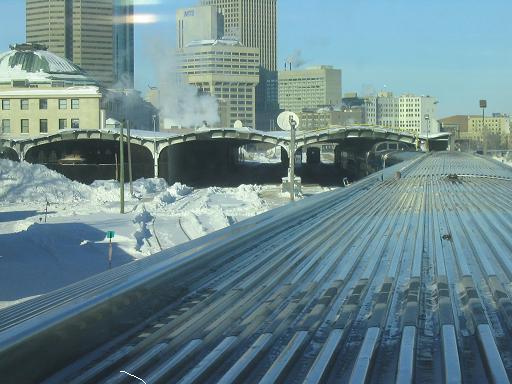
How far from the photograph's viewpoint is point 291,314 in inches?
201

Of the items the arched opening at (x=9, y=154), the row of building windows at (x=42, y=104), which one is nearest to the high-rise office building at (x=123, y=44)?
the row of building windows at (x=42, y=104)

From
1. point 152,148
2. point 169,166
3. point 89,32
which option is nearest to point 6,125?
point 169,166

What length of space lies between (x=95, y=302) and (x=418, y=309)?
205 centimetres

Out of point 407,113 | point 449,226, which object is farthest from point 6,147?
point 407,113

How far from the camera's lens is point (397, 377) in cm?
360

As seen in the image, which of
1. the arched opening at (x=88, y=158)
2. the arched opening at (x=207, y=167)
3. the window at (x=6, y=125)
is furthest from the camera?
the window at (x=6, y=125)

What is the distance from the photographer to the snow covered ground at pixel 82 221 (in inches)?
741

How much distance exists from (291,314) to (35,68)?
10987cm

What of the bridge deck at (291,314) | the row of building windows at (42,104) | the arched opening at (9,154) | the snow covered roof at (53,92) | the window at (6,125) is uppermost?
the snow covered roof at (53,92)

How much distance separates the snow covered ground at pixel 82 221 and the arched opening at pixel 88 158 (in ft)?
24.1

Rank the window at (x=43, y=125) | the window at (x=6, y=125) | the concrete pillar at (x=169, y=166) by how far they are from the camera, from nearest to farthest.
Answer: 1. the concrete pillar at (x=169, y=166)
2. the window at (x=6, y=125)
3. the window at (x=43, y=125)

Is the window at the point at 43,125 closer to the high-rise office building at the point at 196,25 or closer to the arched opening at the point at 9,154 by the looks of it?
the arched opening at the point at 9,154

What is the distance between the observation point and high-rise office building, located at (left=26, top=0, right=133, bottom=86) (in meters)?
163

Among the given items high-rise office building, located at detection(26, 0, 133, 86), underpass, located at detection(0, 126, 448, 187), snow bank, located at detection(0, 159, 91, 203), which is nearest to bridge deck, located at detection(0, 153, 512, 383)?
snow bank, located at detection(0, 159, 91, 203)
